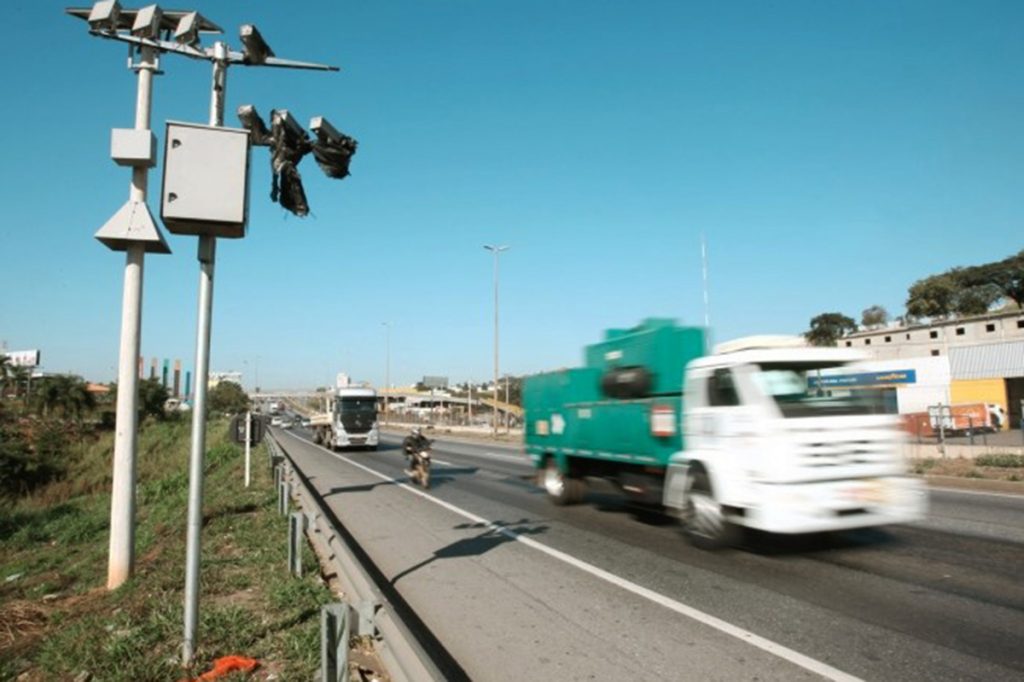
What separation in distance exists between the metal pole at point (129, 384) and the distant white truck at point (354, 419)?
26.3 metres

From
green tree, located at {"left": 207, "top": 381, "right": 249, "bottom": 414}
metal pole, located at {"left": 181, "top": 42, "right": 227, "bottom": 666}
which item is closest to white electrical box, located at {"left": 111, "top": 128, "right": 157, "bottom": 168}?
metal pole, located at {"left": 181, "top": 42, "right": 227, "bottom": 666}

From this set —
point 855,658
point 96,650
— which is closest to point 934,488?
point 855,658

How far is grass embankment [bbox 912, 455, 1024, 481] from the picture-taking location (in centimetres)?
1549

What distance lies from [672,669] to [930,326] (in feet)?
204

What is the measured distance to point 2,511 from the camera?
2003 centimetres

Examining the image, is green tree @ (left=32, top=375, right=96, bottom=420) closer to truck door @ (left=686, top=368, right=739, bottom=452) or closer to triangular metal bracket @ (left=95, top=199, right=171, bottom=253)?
triangular metal bracket @ (left=95, top=199, right=171, bottom=253)

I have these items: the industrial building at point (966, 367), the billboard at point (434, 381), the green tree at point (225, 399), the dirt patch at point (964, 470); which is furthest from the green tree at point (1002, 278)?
the green tree at point (225, 399)

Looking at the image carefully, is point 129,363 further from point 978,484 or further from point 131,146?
point 978,484

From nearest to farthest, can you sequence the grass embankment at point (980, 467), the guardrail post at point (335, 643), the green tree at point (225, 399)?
the guardrail post at point (335, 643)
the grass embankment at point (980, 467)
the green tree at point (225, 399)

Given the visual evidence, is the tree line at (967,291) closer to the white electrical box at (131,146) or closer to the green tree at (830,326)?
the green tree at (830,326)

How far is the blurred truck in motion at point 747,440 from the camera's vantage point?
7.48 metres

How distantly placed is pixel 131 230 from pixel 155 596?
3.92 m

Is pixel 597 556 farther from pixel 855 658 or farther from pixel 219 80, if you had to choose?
pixel 219 80

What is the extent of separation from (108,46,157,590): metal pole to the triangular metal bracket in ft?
0.32
